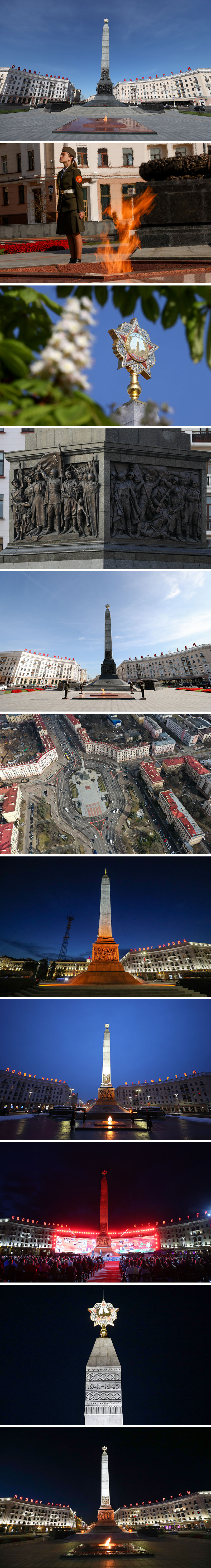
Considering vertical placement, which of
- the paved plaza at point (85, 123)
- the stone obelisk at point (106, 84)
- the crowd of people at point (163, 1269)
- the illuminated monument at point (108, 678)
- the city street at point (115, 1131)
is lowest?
the crowd of people at point (163, 1269)

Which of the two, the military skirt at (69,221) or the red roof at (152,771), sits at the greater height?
the military skirt at (69,221)

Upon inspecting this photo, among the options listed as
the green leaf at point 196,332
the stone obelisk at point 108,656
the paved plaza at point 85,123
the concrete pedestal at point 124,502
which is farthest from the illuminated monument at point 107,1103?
the paved plaza at point 85,123

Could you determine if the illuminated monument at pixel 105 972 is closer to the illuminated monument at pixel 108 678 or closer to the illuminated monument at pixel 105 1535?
the illuminated monument at pixel 108 678

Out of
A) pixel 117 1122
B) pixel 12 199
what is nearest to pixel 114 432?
pixel 12 199

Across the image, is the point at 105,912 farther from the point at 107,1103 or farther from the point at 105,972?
the point at 107,1103

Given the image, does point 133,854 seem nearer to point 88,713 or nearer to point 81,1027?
point 88,713

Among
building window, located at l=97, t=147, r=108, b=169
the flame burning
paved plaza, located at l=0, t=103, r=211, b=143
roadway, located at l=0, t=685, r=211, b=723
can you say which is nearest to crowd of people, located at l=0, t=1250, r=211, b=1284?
roadway, located at l=0, t=685, r=211, b=723

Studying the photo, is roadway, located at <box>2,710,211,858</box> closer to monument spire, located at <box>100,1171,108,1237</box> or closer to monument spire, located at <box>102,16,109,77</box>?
monument spire, located at <box>100,1171,108,1237</box>
